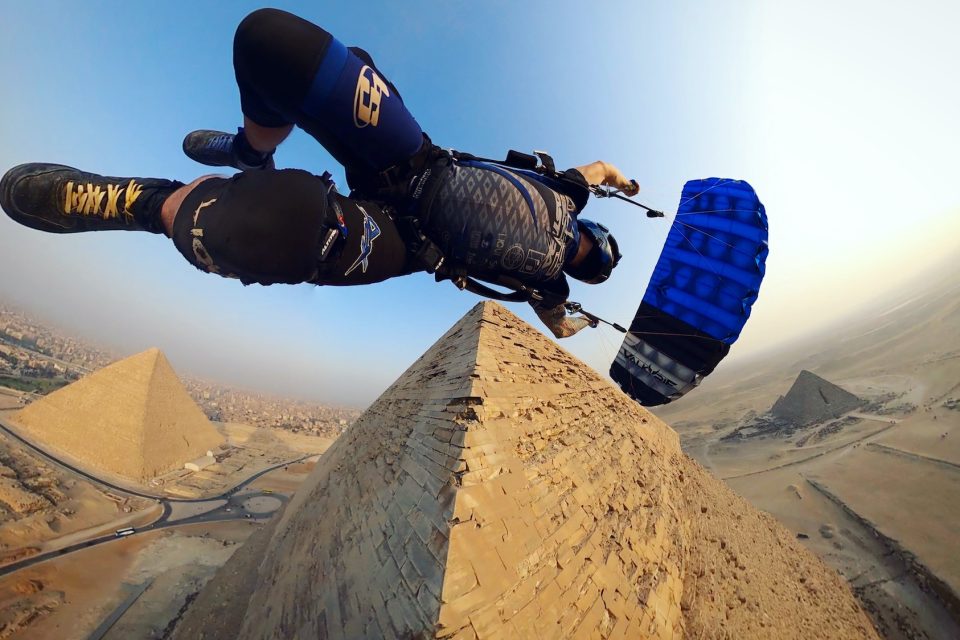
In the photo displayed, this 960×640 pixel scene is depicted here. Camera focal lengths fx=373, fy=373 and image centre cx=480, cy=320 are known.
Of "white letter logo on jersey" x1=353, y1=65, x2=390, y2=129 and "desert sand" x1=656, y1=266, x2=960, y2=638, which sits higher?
"white letter logo on jersey" x1=353, y1=65, x2=390, y2=129

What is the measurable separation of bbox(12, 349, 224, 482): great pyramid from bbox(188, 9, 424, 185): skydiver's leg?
28.5 meters

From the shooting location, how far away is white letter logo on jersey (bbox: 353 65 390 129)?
1.31 meters

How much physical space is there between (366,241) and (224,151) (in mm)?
867

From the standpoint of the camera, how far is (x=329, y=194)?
141cm

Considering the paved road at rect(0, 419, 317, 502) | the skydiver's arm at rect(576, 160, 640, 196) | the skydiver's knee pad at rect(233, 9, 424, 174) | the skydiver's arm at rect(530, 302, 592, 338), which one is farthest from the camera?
the paved road at rect(0, 419, 317, 502)

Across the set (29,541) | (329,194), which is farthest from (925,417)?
(29,541)

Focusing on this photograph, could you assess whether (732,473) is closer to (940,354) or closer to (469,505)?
(469,505)

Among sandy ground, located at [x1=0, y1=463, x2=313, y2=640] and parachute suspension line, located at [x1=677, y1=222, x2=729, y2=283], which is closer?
parachute suspension line, located at [x1=677, y1=222, x2=729, y2=283]

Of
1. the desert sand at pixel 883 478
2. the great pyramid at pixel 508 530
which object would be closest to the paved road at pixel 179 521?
the great pyramid at pixel 508 530

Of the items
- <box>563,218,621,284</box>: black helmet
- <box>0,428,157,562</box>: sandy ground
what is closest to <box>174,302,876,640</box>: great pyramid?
<box>563,218,621,284</box>: black helmet

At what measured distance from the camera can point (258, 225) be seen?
1.16 m

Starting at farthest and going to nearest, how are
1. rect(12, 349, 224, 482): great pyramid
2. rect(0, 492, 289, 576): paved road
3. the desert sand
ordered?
rect(12, 349, 224, 482): great pyramid < rect(0, 492, 289, 576): paved road < the desert sand

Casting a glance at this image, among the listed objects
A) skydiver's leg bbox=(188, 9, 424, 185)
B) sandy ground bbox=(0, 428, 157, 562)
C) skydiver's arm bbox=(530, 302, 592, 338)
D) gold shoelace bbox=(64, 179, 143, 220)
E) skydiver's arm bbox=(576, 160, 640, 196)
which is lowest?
sandy ground bbox=(0, 428, 157, 562)

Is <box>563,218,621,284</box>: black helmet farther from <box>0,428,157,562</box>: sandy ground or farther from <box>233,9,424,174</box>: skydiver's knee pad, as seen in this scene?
<box>0,428,157,562</box>: sandy ground
